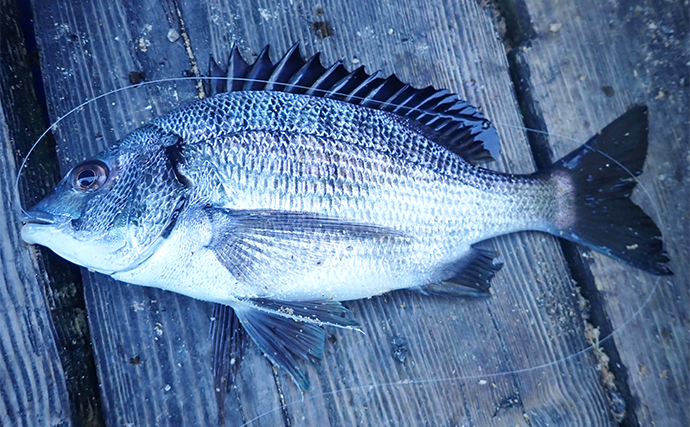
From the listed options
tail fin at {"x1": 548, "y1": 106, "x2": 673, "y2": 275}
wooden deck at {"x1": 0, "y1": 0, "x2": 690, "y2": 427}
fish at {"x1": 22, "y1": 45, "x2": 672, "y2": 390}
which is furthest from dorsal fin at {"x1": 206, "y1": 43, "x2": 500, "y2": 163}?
tail fin at {"x1": 548, "y1": 106, "x2": 673, "y2": 275}

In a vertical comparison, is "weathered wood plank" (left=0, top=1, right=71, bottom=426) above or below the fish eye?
below

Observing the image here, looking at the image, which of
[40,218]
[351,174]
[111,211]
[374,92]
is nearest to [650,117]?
[374,92]

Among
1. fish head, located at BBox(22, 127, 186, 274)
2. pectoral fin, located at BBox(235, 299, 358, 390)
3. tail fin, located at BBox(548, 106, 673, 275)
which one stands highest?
fish head, located at BBox(22, 127, 186, 274)

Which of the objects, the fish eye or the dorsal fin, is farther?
the dorsal fin

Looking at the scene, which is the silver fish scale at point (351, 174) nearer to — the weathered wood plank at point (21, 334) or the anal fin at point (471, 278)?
the anal fin at point (471, 278)

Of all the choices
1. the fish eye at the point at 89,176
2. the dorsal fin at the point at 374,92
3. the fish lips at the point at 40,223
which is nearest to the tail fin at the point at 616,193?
the dorsal fin at the point at 374,92

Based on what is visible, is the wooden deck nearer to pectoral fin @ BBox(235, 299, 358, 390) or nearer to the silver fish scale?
pectoral fin @ BBox(235, 299, 358, 390)
